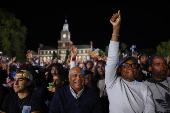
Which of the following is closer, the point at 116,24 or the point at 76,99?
the point at 116,24

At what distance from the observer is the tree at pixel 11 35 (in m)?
25.2

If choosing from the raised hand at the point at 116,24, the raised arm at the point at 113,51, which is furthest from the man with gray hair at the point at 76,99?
the raised hand at the point at 116,24

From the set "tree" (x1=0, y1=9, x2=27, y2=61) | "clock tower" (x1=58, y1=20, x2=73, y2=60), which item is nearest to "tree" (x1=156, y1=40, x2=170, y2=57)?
"tree" (x1=0, y1=9, x2=27, y2=61)

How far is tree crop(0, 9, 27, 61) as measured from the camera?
992 inches

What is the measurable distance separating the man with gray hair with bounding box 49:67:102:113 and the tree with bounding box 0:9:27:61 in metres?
26.2

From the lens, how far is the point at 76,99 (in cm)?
246

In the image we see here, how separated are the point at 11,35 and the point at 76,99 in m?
28.5

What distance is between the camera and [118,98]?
7.21 ft

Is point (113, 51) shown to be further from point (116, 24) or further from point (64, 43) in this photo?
point (64, 43)

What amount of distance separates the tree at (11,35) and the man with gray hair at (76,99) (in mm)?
26223

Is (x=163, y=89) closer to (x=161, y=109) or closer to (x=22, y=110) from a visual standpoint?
(x=161, y=109)

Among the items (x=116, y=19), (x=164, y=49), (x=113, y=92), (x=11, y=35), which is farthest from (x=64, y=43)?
(x=113, y=92)

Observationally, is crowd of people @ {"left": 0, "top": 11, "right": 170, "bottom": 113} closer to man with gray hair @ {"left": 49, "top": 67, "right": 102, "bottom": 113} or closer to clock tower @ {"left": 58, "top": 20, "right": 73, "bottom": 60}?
man with gray hair @ {"left": 49, "top": 67, "right": 102, "bottom": 113}

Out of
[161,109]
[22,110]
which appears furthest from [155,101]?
[22,110]
